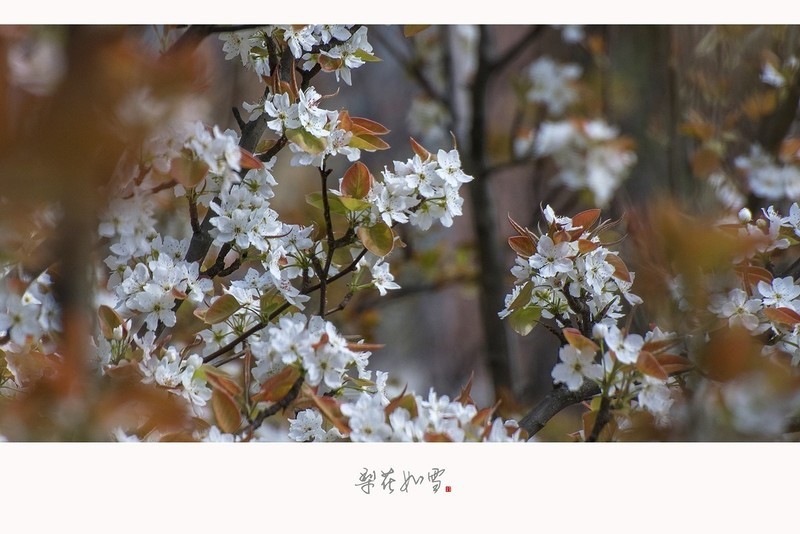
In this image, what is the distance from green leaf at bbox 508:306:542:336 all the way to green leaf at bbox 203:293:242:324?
0.34m

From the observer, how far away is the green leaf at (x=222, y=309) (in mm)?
885

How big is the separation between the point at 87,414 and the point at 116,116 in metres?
0.31

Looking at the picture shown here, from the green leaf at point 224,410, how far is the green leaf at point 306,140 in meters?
0.29

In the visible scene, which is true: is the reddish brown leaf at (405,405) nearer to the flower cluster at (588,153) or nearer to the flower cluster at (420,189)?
the flower cluster at (420,189)

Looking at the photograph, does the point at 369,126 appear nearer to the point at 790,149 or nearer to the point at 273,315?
the point at 273,315

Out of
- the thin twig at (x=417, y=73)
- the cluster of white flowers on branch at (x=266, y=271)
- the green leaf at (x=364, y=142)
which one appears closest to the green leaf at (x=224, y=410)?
the cluster of white flowers on branch at (x=266, y=271)

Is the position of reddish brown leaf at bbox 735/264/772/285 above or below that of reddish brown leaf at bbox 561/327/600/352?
below

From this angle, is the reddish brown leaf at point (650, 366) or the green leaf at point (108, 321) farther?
the green leaf at point (108, 321)

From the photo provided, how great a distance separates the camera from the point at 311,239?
0.93m

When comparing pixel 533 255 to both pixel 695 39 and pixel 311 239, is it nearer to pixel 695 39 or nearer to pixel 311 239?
pixel 311 239

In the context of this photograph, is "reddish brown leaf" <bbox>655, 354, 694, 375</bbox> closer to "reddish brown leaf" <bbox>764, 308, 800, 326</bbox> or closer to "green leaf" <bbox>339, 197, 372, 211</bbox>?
"reddish brown leaf" <bbox>764, 308, 800, 326</bbox>

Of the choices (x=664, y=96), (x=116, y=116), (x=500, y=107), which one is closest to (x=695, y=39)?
(x=664, y=96)

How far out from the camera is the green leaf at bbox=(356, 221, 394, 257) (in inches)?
34.3

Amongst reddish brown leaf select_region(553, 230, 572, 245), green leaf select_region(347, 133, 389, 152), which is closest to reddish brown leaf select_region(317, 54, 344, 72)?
green leaf select_region(347, 133, 389, 152)
